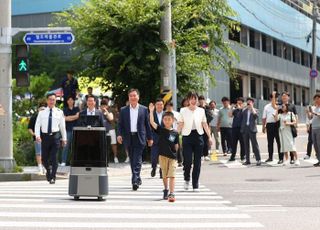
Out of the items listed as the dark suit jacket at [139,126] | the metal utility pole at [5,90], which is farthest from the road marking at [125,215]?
the metal utility pole at [5,90]

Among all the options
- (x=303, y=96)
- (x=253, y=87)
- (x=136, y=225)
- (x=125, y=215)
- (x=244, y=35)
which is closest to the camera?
(x=136, y=225)

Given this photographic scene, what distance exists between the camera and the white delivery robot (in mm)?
Answer: 12789

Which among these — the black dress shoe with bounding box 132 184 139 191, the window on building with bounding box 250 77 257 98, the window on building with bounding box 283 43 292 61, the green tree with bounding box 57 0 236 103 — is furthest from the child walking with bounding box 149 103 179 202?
the window on building with bounding box 283 43 292 61

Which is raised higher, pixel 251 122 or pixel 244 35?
pixel 244 35

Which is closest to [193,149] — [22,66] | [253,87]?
[22,66]

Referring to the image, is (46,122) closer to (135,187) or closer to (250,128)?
(135,187)

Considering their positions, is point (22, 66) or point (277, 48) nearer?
point (22, 66)

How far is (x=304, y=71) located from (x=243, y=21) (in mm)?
22498

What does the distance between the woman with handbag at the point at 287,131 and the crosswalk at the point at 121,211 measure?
6728 mm

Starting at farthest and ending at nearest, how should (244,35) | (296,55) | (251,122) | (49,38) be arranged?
1. (296,55)
2. (244,35)
3. (251,122)
4. (49,38)

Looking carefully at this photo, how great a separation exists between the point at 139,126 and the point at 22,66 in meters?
5.53

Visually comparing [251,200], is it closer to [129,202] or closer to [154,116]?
[129,202]

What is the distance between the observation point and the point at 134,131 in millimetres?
14586

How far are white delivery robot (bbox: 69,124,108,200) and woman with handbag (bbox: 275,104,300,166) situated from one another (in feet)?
30.5
